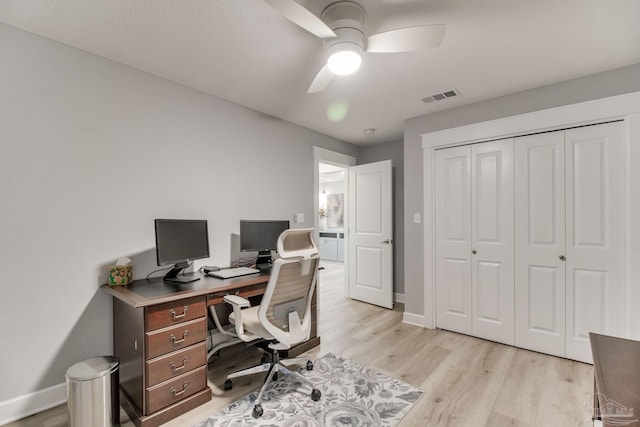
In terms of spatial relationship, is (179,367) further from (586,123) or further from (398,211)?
(586,123)

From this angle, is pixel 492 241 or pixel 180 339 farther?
pixel 492 241

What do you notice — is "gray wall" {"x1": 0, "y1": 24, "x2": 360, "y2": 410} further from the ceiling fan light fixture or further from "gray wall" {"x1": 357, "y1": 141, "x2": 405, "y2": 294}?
"gray wall" {"x1": 357, "y1": 141, "x2": 405, "y2": 294}

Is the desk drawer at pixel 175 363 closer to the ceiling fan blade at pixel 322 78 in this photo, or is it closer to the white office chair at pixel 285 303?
the white office chair at pixel 285 303

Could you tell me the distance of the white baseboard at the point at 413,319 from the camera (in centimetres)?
341

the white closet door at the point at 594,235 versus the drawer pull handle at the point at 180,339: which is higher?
the white closet door at the point at 594,235

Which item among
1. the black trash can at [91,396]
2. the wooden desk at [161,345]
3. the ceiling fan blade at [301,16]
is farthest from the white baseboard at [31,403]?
the ceiling fan blade at [301,16]

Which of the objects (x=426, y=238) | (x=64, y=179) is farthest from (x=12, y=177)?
(x=426, y=238)

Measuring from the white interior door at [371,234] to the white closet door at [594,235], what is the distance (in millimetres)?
1959

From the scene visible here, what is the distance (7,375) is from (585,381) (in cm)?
405

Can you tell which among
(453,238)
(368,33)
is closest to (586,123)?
(453,238)

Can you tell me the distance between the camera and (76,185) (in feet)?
6.69

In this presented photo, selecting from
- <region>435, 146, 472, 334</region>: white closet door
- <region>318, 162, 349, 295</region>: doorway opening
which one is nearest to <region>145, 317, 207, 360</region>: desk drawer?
<region>435, 146, 472, 334</region>: white closet door

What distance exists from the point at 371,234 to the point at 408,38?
2990 millimetres

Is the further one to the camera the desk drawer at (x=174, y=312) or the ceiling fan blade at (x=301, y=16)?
the desk drawer at (x=174, y=312)
